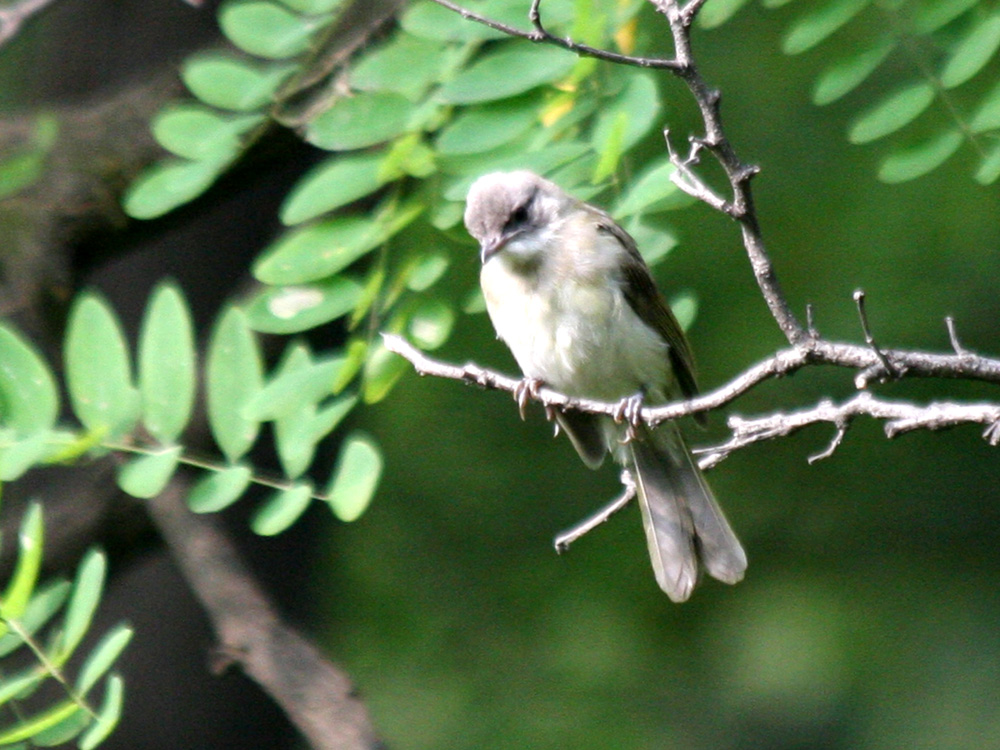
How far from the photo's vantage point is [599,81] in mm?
3393

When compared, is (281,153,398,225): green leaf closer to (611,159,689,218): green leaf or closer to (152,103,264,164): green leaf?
(152,103,264,164): green leaf

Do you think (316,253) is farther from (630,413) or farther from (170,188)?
(630,413)

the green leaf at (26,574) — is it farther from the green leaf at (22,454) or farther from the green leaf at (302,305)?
the green leaf at (302,305)

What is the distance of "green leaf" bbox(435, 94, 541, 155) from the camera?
10.7 feet

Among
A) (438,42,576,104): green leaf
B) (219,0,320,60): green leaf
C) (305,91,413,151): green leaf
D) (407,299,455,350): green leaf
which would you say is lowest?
(407,299,455,350): green leaf

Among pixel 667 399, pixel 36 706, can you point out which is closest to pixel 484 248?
pixel 667 399

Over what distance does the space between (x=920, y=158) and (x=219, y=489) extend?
1.94 metres

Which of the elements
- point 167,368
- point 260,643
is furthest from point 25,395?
point 260,643

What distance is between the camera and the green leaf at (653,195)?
290cm

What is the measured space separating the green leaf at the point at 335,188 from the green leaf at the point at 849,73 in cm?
118

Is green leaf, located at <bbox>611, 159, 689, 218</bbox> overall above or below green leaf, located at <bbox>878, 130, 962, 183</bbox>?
above

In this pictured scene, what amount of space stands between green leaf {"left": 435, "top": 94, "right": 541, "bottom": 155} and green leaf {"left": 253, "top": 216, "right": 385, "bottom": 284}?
31cm

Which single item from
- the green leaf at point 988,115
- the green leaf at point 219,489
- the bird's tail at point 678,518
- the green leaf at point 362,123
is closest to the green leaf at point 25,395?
the green leaf at point 219,489

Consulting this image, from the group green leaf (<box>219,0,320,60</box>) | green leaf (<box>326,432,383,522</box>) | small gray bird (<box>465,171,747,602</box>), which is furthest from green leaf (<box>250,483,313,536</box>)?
green leaf (<box>219,0,320,60</box>)
